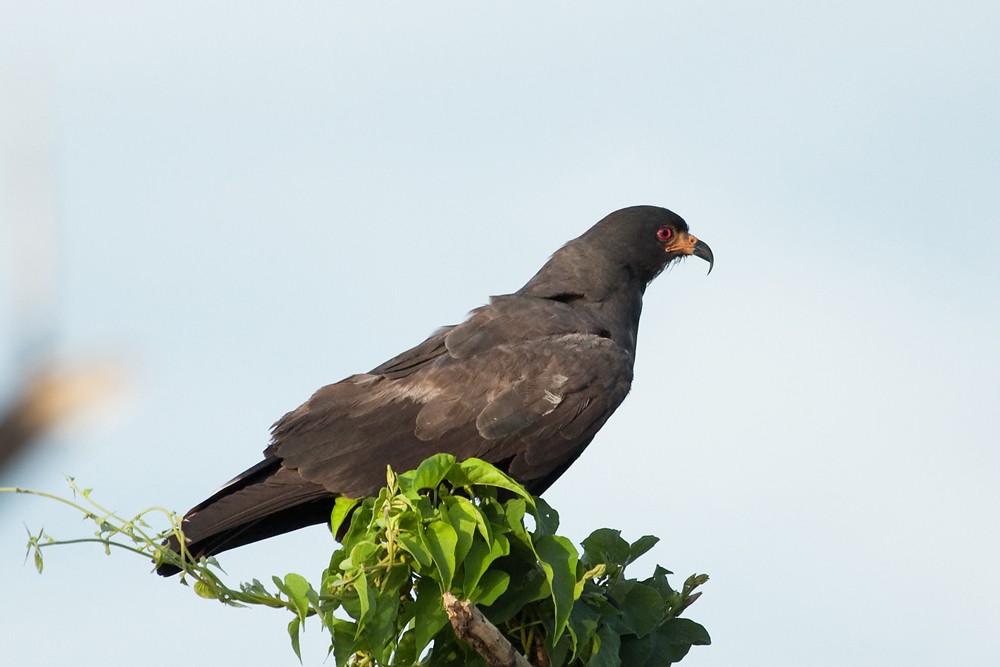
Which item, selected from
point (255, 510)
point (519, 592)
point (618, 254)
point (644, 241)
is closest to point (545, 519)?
point (519, 592)

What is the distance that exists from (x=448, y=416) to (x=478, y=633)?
8.56 ft

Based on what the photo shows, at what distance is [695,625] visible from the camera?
4.73m

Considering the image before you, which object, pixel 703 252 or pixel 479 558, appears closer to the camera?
pixel 479 558

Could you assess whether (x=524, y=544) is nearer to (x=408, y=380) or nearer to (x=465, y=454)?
(x=465, y=454)

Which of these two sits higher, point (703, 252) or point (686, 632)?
point (703, 252)

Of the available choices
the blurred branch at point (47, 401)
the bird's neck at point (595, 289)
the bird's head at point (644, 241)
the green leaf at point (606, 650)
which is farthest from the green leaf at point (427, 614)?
the bird's head at point (644, 241)

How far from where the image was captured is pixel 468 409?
630 cm

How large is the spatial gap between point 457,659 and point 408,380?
8.64 feet

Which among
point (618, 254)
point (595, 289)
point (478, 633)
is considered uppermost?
point (618, 254)

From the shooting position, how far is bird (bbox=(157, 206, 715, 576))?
5898mm

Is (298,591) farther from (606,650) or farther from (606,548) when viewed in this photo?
(606,548)

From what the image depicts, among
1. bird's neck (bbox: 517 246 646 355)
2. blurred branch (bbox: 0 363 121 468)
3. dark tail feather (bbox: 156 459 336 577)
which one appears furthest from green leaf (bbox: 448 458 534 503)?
bird's neck (bbox: 517 246 646 355)

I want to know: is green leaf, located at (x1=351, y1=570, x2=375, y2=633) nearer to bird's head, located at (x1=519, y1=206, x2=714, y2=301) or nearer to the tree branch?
the tree branch

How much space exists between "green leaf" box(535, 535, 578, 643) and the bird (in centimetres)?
192
